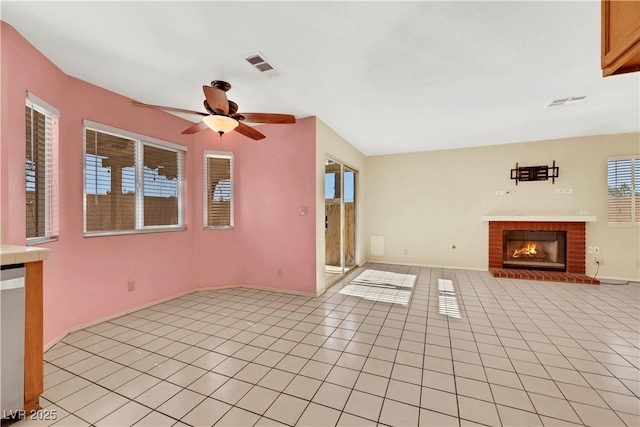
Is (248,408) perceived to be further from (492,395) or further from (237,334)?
(492,395)

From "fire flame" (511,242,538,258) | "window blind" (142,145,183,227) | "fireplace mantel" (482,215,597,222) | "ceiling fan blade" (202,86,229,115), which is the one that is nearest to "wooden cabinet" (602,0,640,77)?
"ceiling fan blade" (202,86,229,115)

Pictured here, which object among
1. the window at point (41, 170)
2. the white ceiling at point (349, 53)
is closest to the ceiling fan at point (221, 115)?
the white ceiling at point (349, 53)

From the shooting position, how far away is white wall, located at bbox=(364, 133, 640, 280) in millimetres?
4812

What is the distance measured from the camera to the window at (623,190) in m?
4.66

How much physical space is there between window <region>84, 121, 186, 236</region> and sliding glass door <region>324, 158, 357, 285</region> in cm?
261

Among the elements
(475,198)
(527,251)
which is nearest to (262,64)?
(475,198)

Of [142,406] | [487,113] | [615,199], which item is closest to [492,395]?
[142,406]

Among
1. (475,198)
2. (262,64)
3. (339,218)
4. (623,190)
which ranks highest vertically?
(262,64)

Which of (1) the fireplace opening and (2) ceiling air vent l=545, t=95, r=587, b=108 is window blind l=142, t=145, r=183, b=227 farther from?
(1) the fireplace opening

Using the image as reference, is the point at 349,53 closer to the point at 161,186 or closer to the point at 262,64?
the point at 262,64

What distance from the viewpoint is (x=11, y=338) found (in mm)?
1592

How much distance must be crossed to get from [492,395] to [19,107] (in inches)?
164

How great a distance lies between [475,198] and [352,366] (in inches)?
189

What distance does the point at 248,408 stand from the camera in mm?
1735
